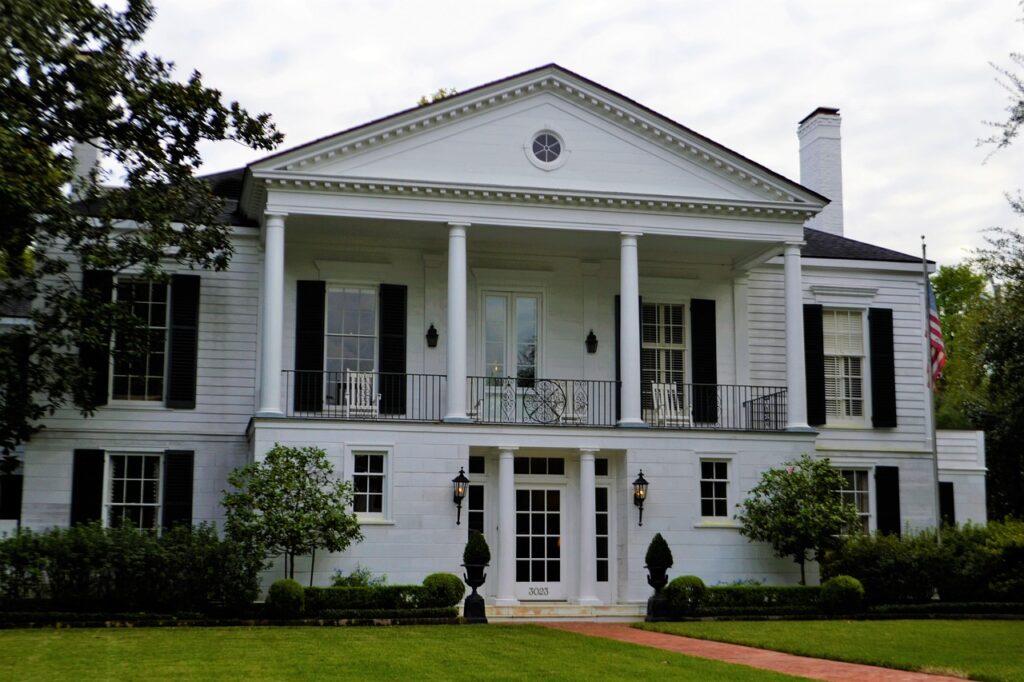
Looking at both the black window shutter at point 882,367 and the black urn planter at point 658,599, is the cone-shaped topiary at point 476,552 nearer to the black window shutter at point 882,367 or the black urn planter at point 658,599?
the black urn planter at point 658,599

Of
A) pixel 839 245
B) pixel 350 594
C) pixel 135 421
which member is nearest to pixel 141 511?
pixel 135 421

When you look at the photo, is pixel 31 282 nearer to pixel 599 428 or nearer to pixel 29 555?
pixel 29 555

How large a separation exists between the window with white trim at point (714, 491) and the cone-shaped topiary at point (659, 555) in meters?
2.05

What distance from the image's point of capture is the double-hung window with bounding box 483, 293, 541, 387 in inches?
951

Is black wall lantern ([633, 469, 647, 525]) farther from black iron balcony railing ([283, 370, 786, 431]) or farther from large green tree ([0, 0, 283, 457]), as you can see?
large green tree ([0, 0, 283, 457])

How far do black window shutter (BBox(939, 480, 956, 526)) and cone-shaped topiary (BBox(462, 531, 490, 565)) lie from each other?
11.7m

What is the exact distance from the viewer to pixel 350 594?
19531mm

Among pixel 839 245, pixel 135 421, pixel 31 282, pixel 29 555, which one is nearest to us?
pixel 29 555

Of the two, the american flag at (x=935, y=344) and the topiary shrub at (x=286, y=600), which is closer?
the topiary shrub at (x=286, y=600)

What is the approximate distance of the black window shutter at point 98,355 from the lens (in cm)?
2205

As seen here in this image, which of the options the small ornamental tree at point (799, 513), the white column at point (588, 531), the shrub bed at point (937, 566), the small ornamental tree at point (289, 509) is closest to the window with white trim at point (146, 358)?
the small ornamental tree at point (289, 509)

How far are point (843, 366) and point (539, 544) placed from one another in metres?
7.97

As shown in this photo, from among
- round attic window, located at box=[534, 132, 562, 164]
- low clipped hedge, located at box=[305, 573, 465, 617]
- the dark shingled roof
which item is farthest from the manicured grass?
the dark shingled roof

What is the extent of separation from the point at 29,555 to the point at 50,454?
3666 mm
